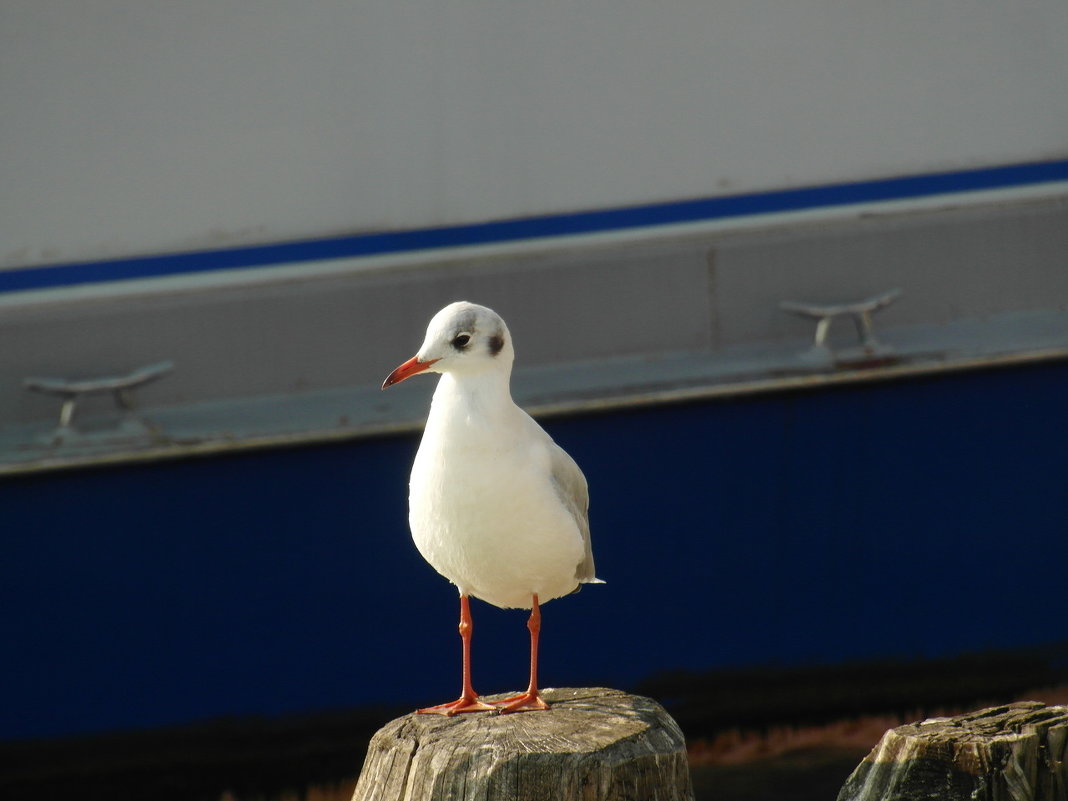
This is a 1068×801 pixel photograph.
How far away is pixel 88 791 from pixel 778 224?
9.77 feet

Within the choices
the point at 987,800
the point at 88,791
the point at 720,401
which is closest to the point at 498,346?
the point at 987,800

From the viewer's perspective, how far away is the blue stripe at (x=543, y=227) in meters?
4.49

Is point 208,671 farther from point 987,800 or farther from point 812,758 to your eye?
point 987,800

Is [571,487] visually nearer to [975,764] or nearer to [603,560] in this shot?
[975,764]

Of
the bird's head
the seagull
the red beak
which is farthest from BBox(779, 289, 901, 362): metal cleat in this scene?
the red beak

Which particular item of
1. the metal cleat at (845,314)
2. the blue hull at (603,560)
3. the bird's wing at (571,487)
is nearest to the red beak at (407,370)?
the bird's wing at (571,487)

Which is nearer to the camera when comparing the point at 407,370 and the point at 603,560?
the point at 407,370

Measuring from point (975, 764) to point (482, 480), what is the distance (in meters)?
1.19

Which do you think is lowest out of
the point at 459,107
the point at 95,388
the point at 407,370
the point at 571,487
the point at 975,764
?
the point at 975,764

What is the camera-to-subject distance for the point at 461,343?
2.95 m

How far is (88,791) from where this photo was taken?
15.6ft

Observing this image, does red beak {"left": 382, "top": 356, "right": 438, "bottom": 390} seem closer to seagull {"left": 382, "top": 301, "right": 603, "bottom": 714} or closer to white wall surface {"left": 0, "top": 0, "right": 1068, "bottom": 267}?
seagull {"left": 382, "top": 301, "right": 603, "bottom": 714}

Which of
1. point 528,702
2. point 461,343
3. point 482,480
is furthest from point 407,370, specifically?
point 528,702

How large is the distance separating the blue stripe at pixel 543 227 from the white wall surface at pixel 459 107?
0.13 ft
